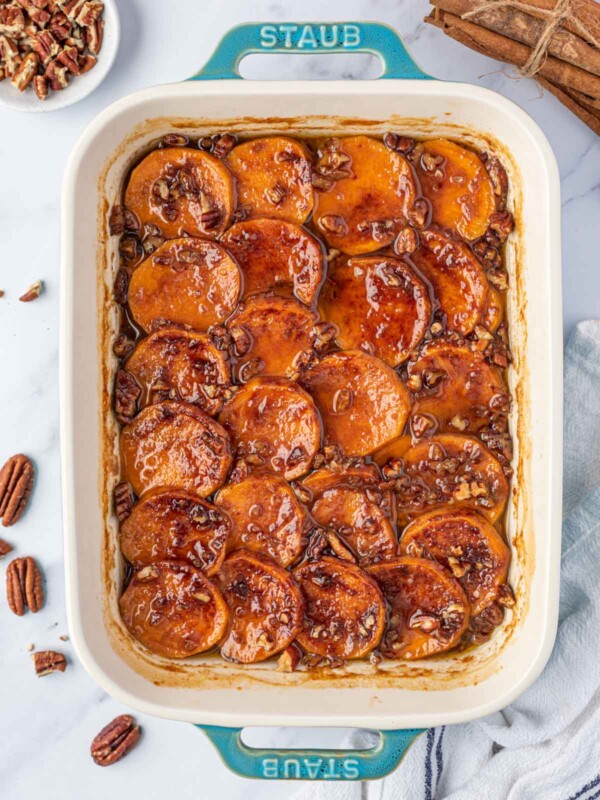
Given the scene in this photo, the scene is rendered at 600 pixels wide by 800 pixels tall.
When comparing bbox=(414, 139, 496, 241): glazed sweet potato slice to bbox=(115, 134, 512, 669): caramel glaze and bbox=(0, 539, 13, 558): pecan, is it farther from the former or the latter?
bbox=(0, 539, 13, 558): pecan

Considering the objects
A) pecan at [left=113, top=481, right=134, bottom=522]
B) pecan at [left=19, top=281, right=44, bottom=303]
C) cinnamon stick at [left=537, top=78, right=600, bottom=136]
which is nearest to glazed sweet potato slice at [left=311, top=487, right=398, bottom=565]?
pecan at [left=113, top=481, right=134, bottom=522]

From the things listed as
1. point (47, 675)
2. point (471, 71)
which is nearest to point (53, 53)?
point (471, 71)

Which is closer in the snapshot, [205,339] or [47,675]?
[205,339]

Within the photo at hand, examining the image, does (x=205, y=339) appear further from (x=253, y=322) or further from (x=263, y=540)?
(x=263, y=540)

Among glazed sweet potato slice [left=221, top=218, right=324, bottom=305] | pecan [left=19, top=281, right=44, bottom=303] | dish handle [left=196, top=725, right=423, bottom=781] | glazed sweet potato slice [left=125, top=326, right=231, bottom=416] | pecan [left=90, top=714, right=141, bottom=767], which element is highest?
glazed sweet potato slice [left=221, top=218, right=324, bottom=305]

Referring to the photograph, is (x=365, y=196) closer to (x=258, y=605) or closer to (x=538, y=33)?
(x=538, y=33)

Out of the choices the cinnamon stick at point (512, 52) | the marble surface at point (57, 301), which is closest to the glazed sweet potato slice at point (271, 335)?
the marble surface at point (57, 301)

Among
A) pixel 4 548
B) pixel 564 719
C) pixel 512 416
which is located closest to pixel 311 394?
pixel 512 416
